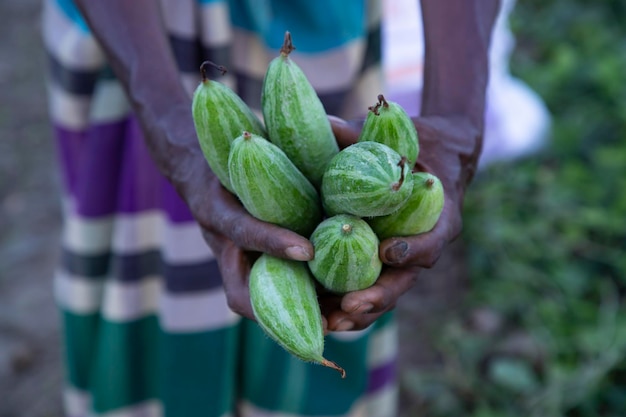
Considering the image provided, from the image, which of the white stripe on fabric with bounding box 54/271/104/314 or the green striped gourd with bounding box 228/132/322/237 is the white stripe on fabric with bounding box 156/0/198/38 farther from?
the white stripe on fabric with bounding box 54/271/104/314

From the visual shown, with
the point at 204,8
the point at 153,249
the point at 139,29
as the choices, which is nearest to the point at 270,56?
the point at 204,8

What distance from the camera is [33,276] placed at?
2.91m

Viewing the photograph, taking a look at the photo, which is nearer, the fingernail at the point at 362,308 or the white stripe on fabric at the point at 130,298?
the fingernail at the point at 362,308

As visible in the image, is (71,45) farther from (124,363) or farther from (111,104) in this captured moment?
(124,363)

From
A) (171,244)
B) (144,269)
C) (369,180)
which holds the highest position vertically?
(369,180)

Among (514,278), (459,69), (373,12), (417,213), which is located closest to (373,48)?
(373,12)

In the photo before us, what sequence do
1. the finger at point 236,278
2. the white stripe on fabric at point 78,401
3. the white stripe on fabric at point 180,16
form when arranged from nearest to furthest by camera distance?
the finger at point 236,278
the white stripe on fabric at point 180,16
the white stripe on fabric at point 78,401

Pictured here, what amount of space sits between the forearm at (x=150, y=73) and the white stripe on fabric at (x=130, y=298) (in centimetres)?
47

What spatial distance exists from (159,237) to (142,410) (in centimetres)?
43

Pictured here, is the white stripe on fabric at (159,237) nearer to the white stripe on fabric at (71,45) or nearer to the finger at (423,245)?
the white stripe on fabric at (71,45)

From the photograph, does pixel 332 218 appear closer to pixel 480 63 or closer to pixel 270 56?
pixel 480 63

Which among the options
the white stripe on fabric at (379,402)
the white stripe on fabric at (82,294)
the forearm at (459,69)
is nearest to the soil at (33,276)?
the white stripe on fabric at (379,402)

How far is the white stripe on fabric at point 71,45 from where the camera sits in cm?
148

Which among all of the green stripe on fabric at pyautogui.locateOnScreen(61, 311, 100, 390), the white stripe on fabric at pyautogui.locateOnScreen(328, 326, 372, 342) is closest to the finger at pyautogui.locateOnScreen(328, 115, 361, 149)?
the white stripe on fabric at pyautogui.locateOnScreen(328, 326, 372, 342)
